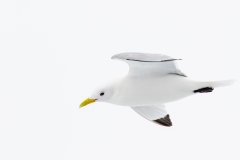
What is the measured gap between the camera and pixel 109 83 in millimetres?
5625

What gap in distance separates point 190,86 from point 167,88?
21 centimetres

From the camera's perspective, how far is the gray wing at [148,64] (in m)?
5.11

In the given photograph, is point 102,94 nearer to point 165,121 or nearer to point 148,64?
point 148,64

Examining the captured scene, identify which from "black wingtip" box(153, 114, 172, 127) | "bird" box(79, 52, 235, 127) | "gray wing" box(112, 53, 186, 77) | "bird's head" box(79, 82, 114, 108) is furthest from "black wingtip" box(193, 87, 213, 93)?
"black wingtip" box(153, 114, 172, 127)

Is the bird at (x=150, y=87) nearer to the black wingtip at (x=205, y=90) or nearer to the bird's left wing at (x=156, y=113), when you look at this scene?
the black wingtip at (x=205, y=90)

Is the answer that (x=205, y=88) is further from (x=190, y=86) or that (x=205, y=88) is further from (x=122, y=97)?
(x=122, y=97)

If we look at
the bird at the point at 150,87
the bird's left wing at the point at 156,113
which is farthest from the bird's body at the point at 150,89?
the bird's left wing at the point at 156,113

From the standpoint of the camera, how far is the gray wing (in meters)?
5.11

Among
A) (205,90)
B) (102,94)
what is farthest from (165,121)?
(102,94)

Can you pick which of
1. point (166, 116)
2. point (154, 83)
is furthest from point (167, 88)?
point (166, 116)

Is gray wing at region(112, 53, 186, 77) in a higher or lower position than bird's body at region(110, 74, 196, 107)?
higher

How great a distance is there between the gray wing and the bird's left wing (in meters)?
0.75

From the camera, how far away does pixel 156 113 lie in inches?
251

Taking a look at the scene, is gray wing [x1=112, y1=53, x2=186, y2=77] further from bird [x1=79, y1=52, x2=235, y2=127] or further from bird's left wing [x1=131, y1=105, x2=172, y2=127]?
bird's left wing [x1=131, y1=105, x2=172, y2=127]
